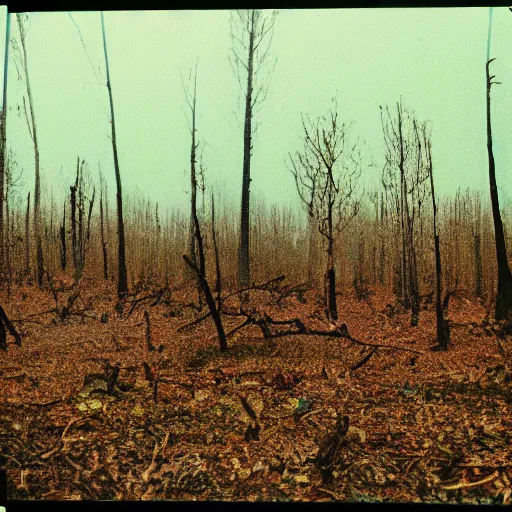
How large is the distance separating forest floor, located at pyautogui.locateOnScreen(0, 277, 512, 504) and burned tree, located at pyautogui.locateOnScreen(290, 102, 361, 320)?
0.37m

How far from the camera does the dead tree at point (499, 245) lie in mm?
2740

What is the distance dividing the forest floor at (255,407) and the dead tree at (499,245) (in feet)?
0.43

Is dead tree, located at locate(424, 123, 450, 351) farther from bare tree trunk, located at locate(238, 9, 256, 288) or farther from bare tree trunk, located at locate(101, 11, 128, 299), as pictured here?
bare tree trunk, located at locate(101, 11, 128, 299)

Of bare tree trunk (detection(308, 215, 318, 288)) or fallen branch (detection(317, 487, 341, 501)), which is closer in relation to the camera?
fallen branch (detection(317, 487, 341, 501))

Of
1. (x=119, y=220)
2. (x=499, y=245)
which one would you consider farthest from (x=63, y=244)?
(x=499, y=245)

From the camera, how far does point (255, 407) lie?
2717 millimetres

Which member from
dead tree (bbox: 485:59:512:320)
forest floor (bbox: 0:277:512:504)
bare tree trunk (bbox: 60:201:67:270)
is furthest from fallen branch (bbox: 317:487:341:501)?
bare tree trunk (bbox: 60:201:67:270)

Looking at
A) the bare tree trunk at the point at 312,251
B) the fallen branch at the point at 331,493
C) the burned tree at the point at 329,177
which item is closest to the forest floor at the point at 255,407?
the fallen branch at the point at 331,493

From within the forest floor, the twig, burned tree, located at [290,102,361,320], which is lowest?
the twig

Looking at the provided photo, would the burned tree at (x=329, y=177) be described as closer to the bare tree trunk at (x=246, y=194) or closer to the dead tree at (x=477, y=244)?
the bare tree trunk at (x=246, y=194)

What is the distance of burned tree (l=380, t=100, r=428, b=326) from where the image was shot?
279cm

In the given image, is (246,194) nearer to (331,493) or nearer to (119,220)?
(119,220)

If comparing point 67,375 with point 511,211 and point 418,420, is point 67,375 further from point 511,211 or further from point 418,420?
point 511,211

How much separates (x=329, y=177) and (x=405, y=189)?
0.45m
